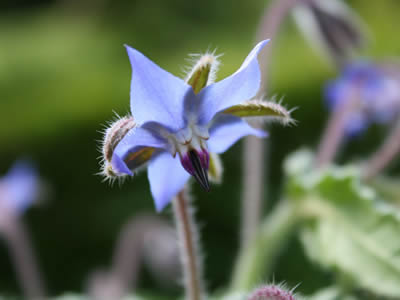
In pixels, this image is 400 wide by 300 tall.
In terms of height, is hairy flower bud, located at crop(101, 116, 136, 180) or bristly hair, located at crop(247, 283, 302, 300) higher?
hairy flower bud, located at crop(101, 116, 136, 180)

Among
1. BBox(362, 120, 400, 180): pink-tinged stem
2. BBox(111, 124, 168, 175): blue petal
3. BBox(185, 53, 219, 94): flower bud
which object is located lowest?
BBox(362, 120, 400, 180): pink-tinged stem

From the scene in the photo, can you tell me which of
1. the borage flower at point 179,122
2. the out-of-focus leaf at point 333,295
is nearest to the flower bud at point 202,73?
the borage flower at point 179,122

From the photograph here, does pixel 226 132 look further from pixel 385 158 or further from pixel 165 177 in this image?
pixel 385 158

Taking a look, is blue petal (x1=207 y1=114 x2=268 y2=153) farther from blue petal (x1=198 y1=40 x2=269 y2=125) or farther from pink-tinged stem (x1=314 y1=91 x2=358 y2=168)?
pink-tinged stem (x1=314 y1=91 x2=358 y2=168)

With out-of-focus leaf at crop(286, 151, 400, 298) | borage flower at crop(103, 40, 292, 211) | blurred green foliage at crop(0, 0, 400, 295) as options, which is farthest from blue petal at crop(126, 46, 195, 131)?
blurred green foliage at crop(0, 0, 400, 295)

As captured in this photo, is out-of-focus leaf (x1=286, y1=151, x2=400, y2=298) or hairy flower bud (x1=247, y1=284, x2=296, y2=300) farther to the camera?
out-of-focus leaf (x1=286, y1=151, x2=400, y2=298)

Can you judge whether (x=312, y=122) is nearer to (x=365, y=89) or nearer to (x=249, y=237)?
(x=365, y=89)

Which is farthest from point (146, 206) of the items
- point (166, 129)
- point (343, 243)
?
point (166, 129)

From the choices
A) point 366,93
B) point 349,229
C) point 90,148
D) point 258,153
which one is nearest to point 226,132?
point 349,229
